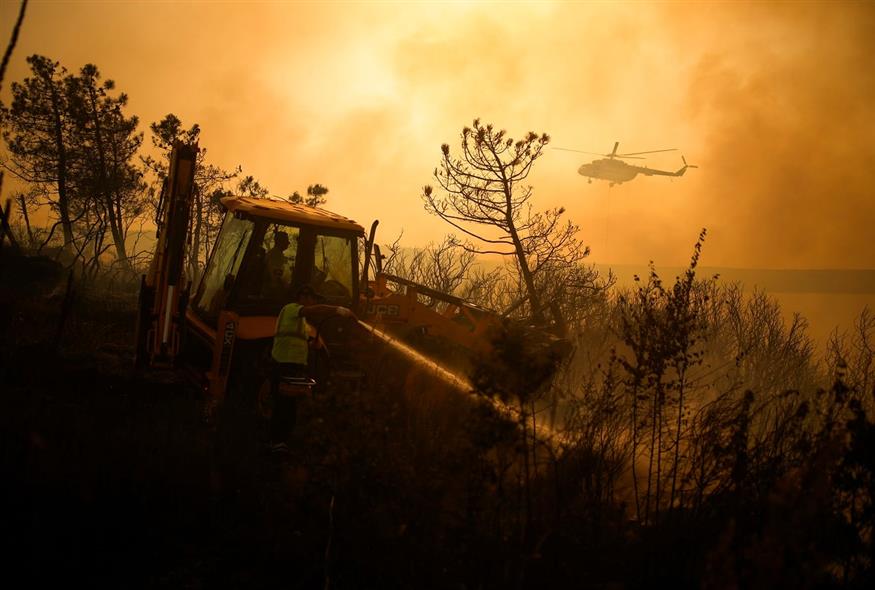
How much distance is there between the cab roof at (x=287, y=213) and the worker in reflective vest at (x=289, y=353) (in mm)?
1563

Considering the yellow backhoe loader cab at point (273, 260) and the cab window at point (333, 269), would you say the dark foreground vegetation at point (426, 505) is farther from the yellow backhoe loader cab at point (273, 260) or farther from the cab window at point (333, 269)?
the cab window at point (333, 269)

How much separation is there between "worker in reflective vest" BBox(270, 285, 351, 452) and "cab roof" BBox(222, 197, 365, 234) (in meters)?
1.56

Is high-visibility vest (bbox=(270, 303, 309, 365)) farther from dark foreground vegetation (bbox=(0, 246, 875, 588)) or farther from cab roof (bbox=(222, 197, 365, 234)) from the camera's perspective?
cab roof (bbox=(222, 197, 365, 234))

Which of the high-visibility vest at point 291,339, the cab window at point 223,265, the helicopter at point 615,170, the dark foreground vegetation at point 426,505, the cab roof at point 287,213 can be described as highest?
the helicopter at point 615,170

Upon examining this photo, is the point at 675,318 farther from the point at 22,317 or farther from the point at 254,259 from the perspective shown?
the point at 22,317

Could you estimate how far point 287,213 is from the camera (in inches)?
308

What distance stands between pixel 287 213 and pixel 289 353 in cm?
220

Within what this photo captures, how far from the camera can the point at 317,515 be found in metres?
4.76

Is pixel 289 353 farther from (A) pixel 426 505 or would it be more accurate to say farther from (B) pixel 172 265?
(A) pixel 426 505

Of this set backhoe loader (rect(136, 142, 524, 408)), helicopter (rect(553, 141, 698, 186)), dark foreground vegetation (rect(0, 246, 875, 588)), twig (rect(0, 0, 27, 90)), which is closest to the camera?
twig (rect(0, 0, 27, 90))

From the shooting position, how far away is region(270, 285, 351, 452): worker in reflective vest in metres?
6.44

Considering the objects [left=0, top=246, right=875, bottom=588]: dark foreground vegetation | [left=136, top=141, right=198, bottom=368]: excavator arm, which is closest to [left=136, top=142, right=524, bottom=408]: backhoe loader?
[left=136, top=141, right=198, bottom=368]: excavator arm

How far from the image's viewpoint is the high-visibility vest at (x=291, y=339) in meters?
6.59

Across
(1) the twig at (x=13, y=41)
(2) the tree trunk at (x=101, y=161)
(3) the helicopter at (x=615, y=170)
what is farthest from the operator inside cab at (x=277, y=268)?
(3) the helicopter at (x=615, y=170)
